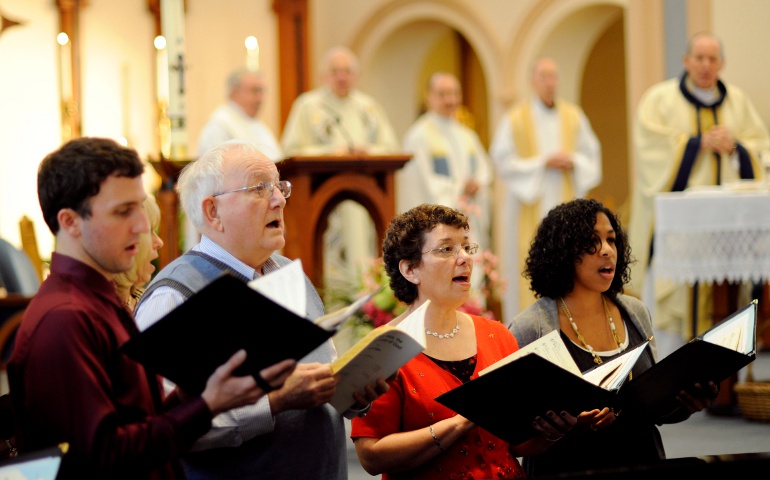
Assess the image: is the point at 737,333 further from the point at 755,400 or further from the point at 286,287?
the point at 755,400

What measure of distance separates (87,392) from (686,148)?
5320 millimetres

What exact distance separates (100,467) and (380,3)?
9.86 m

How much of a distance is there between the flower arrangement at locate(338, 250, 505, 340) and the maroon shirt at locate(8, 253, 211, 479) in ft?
9.63

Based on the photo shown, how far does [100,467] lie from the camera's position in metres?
2.03

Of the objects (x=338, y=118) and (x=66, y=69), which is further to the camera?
(x=66, y=69)

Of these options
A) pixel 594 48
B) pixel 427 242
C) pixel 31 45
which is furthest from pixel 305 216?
pixel 594 48

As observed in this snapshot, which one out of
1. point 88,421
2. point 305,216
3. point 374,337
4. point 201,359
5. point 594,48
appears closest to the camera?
point 88,421

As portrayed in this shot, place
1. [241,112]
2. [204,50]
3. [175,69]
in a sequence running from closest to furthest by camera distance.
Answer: [175,69]
[241,112]
[204,50]

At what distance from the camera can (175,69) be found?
5312 mm

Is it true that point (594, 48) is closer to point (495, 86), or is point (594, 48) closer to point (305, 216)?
point (495, 86)

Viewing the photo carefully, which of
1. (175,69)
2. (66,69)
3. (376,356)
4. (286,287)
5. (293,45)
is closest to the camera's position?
(286,287)

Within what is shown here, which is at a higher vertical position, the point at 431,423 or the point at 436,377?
the point at 436,377

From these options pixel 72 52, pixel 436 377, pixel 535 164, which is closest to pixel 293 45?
pixel 72 52

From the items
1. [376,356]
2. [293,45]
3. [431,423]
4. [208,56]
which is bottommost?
[431,423]
